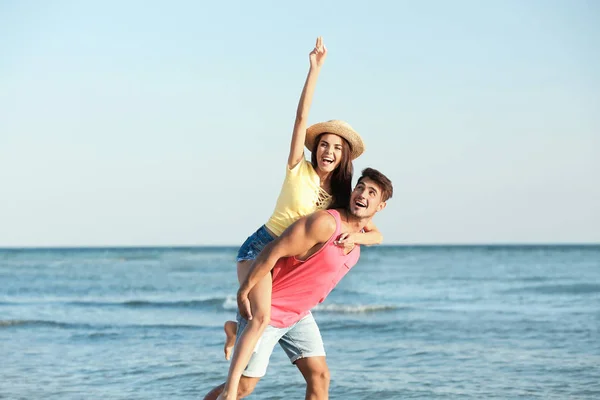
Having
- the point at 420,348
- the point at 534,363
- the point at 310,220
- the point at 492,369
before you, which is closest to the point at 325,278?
the point at 310,220

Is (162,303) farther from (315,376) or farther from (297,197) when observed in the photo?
(297,197)

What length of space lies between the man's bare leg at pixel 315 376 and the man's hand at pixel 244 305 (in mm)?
545

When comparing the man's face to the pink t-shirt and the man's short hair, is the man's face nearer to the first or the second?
the man's short hair

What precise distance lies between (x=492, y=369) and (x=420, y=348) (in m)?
1.86

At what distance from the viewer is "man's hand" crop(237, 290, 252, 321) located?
425 cm

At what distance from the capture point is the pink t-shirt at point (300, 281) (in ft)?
14.4

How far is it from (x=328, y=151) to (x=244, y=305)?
0.91 metres

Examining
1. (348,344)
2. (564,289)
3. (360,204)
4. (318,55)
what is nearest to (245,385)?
(360,204)

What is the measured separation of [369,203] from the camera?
425cm

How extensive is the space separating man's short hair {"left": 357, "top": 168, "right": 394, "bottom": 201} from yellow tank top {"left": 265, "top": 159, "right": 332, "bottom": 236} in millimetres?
243

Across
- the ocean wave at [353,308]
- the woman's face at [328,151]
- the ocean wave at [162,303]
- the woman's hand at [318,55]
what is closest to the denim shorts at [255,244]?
the woman's face at [328,151]

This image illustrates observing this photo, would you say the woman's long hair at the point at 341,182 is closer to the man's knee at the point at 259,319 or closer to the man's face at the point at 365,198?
the man's face at the point at 365,198

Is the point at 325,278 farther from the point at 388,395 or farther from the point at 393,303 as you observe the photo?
the point at 393,303

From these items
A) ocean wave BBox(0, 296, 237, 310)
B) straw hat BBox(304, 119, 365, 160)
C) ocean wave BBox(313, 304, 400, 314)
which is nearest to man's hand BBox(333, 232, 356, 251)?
straw hat BBox(304, 119, 365, 160)
